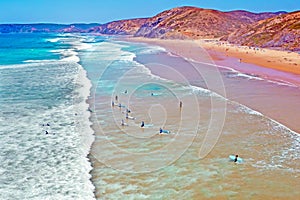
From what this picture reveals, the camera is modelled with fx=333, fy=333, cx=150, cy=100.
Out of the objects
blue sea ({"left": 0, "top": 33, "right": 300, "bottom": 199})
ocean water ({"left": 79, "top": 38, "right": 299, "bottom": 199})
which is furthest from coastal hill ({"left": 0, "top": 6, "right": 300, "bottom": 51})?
ocean water ({"left": 79, "top": 38, "right": 299, "bottom": 199})

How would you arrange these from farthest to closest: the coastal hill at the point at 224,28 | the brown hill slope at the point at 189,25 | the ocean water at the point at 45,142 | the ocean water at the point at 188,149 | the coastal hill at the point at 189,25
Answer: the brown hill slope at the point at 189,25
the coastal hill at the point at 189,25
the coastal hill at the point at 224,28
the ocean water at the point at 45,142
the ocean water at the point at 188,149

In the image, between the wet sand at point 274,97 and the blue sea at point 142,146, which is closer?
the blue sea at point 142,146

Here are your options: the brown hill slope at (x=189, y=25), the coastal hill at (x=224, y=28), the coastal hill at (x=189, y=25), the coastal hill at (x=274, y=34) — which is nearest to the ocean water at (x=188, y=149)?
the coastal hill at (x=274, y=34)

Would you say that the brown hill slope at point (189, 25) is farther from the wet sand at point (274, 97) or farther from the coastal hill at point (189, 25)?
the wet sand at point (274, 97)

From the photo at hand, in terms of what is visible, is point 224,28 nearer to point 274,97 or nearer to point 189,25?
point 189,25

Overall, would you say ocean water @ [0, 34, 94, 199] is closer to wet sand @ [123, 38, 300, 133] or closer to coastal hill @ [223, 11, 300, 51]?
wet sand @ [123, 38, 300, 133]

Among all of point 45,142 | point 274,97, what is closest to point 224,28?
point 274,97

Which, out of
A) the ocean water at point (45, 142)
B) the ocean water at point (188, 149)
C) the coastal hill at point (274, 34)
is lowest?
the ocean water at point (45, 142)
